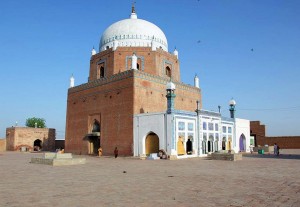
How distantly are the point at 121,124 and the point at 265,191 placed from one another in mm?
21269

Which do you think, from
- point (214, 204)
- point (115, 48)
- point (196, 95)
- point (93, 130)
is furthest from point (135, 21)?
point (214, 204)

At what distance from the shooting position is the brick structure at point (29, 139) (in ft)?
153

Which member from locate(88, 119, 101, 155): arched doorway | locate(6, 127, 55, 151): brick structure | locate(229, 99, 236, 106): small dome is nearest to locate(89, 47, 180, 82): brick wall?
locate(88, 119, 101, 155): arched doorway

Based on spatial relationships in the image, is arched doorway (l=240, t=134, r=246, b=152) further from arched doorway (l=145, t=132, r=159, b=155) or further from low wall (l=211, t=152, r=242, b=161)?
low wall (l=211, t=152, r=242, b=161)

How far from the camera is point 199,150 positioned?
27.5m

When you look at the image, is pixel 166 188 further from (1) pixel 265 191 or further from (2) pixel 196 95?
(2) pixel 196 95

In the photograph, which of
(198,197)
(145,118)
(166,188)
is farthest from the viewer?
(145,118)

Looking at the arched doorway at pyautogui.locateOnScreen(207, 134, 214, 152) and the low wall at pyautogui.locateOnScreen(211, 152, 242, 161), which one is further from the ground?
the arched doorway at pyautogui.locateOnScreen(207, 134, 214, 152)

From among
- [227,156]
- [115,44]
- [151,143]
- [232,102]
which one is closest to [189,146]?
[151,143]

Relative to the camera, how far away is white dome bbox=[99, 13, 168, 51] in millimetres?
33031

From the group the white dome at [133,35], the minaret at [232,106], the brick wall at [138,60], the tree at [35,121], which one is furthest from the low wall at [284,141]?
the tree at [35,121]

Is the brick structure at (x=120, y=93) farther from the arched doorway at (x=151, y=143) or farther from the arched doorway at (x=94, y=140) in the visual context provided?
the arched doorway at (x=151, y=143)

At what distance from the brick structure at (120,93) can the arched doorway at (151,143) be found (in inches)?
60.2

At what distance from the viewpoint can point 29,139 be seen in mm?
47781
